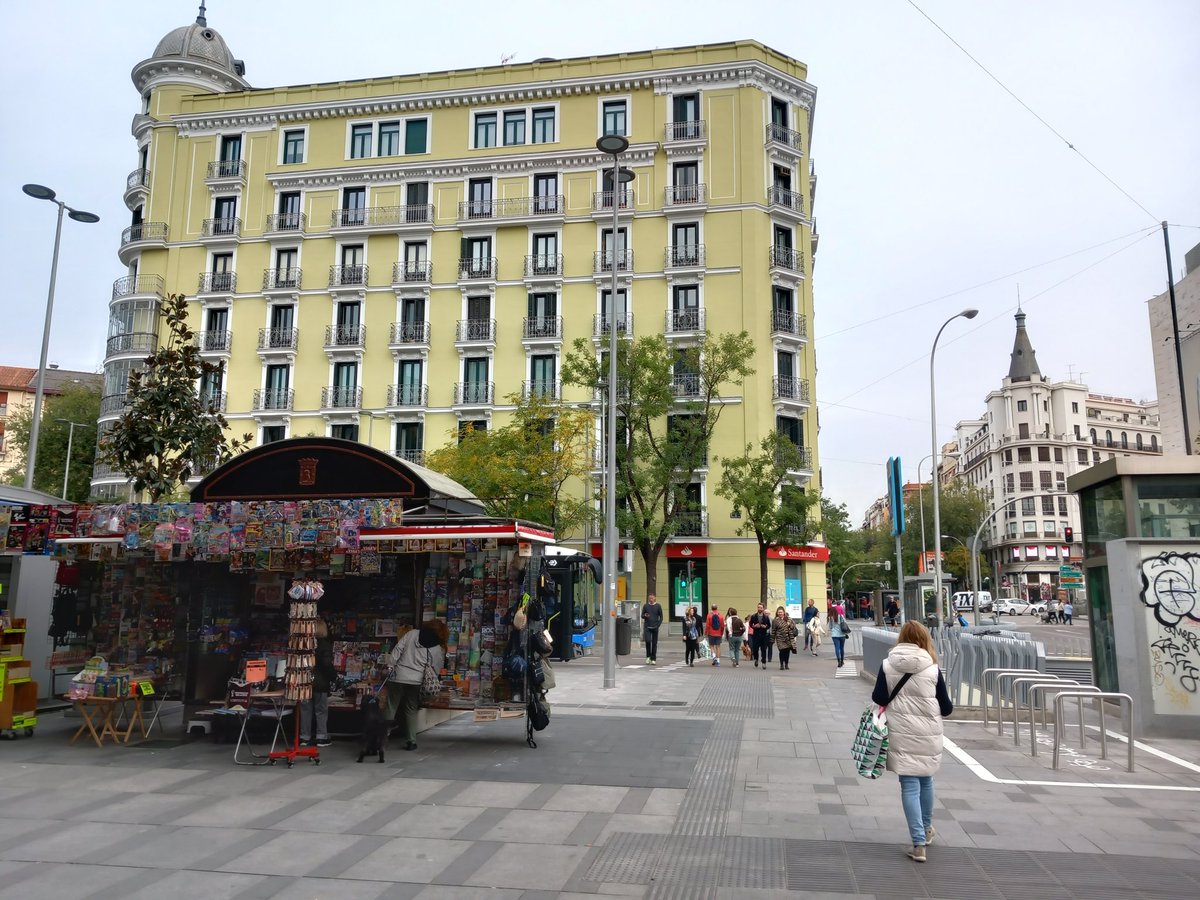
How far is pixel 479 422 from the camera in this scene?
1681 inches

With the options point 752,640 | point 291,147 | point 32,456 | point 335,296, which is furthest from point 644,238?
point 32,456

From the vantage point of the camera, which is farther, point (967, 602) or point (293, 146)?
point (967, 602)

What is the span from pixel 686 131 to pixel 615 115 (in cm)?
372

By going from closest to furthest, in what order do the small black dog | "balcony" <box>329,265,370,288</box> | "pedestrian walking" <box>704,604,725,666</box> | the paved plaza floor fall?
the paved plaza floor < the small black dog < "pedestrian walking" <box>704,604,725,666</box> < "balcony" <box>329,265,370,288</box>

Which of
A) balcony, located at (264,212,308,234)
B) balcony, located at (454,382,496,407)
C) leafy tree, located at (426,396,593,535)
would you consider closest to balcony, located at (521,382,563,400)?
balcony, located at (454,382,496,407)

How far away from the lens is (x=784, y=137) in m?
42.8

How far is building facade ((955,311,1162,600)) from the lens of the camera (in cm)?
9656

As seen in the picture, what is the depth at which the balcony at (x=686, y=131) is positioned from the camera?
139 feet

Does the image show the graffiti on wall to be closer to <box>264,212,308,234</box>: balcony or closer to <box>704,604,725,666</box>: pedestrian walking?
<box>704,604,725,666</box>: pedestrian walking

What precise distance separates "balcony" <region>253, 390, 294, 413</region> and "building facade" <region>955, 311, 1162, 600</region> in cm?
7812

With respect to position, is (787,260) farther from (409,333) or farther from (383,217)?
(383,217)

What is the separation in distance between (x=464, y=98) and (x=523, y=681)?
39.9 meters

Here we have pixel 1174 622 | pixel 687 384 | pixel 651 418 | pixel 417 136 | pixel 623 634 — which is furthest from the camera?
pixel 417 136

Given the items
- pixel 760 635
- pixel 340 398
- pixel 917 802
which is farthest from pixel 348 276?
pixel 917 802
